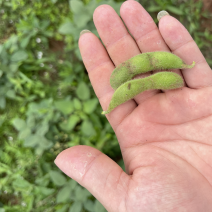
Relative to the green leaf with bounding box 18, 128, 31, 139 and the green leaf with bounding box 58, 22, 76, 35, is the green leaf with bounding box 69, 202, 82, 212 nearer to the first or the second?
the green leaf with bounding box 18, 128, 31, 139

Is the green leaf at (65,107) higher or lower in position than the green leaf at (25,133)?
higher

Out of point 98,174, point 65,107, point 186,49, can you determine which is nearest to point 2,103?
point 65,107

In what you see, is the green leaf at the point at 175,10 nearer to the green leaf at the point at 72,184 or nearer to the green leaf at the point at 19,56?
the green leaf at the point at 19,56

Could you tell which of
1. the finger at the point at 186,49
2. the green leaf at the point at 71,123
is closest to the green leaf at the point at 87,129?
the green leaf at the point at 71,123

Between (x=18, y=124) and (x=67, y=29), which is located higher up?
(x=67, y=29)

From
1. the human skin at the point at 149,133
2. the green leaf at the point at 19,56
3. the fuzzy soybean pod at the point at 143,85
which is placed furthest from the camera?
the green leaf at the point at 19,56

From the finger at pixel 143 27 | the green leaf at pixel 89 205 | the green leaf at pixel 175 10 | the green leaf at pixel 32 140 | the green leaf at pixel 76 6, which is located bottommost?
the green leaf at pixel 89 205

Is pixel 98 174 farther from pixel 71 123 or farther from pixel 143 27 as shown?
pixel 143 27
